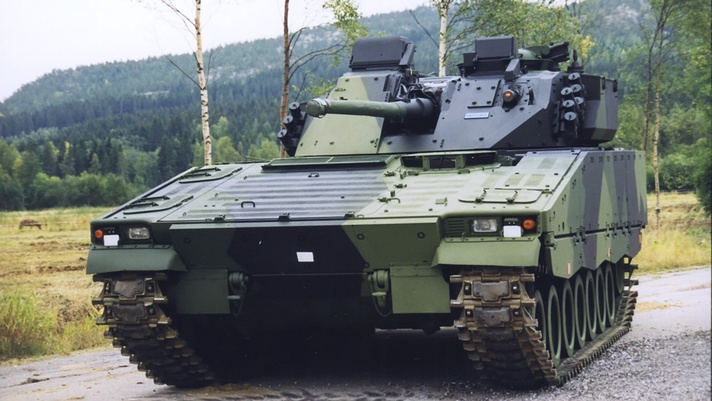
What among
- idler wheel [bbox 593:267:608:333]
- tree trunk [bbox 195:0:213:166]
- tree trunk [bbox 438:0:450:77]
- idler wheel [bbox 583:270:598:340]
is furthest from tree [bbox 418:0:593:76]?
idler wheel [bbox 583:270:598:340]

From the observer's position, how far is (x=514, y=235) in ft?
31.2

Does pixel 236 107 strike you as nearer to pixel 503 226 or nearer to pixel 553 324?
pixel 553 324

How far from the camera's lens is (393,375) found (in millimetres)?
11406

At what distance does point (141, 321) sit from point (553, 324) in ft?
12.9

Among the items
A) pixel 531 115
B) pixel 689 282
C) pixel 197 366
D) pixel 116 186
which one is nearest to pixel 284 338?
pixel 197 366

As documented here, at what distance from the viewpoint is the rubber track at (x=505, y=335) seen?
9.49 metres

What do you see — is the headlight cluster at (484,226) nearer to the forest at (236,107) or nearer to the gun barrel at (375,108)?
the gun barrel at (375,108)

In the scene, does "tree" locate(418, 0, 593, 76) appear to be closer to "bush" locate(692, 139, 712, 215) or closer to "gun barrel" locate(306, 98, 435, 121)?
"bush" locate(692, 139, 712, 215)

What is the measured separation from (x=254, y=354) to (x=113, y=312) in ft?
6.75

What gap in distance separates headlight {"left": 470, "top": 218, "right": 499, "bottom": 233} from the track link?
Result: 275 cm

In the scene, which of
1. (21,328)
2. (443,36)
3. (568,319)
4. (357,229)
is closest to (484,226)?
(357,229)

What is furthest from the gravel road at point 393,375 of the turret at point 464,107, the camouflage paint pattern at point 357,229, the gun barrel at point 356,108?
the gun barrel at point 356,108

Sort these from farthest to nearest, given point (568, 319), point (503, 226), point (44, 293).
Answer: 1. point (44, 293)
2. point (568, 319)
3. point (503, 226)

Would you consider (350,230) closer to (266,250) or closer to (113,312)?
(266,250)
